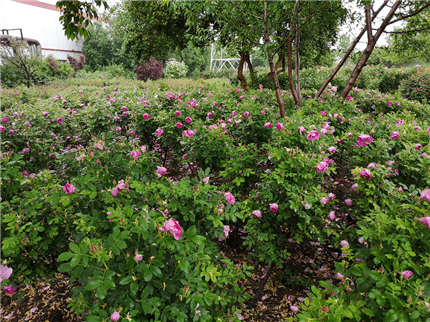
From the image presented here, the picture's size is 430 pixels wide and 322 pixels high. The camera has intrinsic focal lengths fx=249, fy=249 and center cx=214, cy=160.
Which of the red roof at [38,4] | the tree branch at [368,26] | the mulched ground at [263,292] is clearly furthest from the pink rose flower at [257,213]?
the red roof at [38,4]

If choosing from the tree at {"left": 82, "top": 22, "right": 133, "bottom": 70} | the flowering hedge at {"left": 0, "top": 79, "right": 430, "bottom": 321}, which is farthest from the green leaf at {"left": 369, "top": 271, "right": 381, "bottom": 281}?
the tree at {"left": 82, "top": 22, "right": 133, "bottom": 70}

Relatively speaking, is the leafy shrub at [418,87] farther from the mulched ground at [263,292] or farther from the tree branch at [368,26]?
the mulched ground at [263,292]

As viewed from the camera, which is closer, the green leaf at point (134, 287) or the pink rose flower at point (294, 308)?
the green leaf at point (134, 287)

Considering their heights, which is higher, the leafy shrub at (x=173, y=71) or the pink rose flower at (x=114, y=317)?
the leafy shrub at (x=173, y=71)

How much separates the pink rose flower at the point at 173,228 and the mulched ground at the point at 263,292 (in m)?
1.14

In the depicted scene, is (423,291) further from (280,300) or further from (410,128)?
(410,128)

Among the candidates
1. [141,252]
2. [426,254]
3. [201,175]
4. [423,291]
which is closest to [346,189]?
[426,254]

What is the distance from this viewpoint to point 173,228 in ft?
3.53

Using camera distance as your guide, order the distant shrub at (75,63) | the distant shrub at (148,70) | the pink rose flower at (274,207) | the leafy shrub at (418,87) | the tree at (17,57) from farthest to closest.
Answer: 1. the distant shrub at (75,63)
2. the distant shrub at (148,70)
3. the tree at (17,57)
4. the leafy shrub at (418,87)
5. the pink rose flower at (274,207)

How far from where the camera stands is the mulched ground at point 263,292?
1950 mm

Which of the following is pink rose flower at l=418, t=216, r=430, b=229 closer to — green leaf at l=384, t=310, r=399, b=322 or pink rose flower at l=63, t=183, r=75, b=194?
green leaf at l=384, t=310, r=399, b=322

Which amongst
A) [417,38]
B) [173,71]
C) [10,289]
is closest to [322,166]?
[10,289]

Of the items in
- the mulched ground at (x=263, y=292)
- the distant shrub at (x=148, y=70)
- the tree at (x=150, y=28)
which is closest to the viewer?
the mulched ground at (x=263, y=292)

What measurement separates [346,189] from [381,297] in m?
1.32
